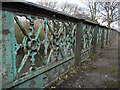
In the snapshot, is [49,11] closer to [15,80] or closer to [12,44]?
[12,44]

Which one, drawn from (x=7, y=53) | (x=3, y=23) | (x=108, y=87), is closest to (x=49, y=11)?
→ (x=3, y=23)

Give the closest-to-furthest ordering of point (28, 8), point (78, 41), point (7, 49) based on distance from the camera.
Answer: point (7, 49) < point (28, 8) < point (78, 41)

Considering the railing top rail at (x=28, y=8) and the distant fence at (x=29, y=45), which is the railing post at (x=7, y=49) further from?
the railing top rail at (x=28, y=8)

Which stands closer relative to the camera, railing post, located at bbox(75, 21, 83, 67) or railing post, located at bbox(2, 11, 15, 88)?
railing post, located at bbox(2, 11, 15, 88)

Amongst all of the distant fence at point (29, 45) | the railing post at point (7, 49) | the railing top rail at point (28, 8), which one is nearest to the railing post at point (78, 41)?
the distant fence at point (29, 45)

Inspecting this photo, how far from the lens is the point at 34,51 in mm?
2107

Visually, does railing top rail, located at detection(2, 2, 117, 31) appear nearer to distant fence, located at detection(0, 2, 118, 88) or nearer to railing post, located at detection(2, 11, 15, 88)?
distant fence, located at detection(0, 2, 118, 88)

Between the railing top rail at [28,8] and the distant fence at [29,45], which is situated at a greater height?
the railing top rail at [28,8]

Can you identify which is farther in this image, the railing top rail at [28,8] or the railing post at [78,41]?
the railing post at [78,41]

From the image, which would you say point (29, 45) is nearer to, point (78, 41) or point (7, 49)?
point (7, 49)

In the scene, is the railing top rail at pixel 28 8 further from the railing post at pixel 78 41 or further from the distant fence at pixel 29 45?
the railing post at pixel 78 41

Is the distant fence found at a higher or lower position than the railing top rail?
lower

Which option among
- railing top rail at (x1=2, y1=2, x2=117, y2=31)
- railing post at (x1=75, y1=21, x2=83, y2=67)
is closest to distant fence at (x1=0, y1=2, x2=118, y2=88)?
railing top rail at (x1=2, y1=2, x2=117, y2=31)

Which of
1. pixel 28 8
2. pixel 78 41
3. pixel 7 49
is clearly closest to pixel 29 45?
pixel 7 49
